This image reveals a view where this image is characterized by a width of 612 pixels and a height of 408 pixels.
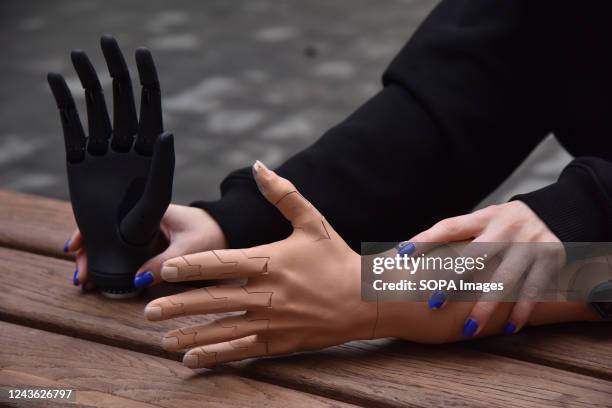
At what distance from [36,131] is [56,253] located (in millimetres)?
1689

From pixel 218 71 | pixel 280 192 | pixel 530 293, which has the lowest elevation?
pixel 218 71

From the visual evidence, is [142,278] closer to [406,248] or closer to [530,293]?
[406,248]

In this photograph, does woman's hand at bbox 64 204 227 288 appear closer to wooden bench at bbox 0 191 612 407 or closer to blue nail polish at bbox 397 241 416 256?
wooden bench at bbox 0 191 612 407

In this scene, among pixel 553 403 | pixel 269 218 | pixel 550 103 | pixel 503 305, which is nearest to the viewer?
pixel 553 403

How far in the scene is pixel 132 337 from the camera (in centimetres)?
102

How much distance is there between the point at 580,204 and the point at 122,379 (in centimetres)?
53

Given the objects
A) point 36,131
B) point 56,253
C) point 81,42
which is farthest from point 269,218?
point 81,42

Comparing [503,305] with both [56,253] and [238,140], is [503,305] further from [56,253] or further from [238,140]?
[238,140]

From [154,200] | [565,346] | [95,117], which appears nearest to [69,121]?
[95,117]

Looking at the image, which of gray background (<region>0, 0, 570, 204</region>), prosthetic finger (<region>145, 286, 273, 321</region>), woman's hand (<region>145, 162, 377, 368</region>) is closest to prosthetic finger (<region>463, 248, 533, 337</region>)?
woman's hand (<region>145, 162, 377, 368</region>)

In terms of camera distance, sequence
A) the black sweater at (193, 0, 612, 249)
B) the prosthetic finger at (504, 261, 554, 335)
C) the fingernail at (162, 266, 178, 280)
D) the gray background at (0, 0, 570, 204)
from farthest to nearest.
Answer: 1. the gray background at (0, 0, 570, 204)
2. the black sweater at (193, 0, 612, 249)
3. the prosthetic finger at (504, 261, 554, 335)
4. the fingernail at (162, 266, 178, 280)

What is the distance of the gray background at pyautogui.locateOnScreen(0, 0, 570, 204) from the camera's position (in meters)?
2.62

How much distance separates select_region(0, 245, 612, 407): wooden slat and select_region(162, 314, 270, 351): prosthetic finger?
4 cm

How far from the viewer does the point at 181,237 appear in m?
1.12
